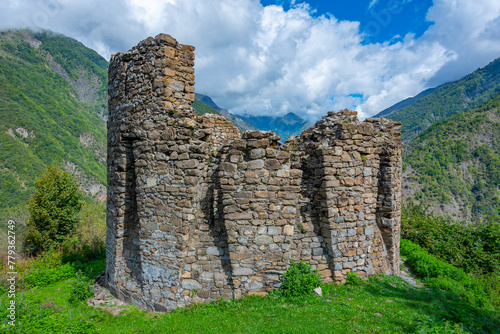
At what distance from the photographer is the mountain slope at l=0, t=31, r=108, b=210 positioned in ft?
141

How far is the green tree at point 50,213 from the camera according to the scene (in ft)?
53.9

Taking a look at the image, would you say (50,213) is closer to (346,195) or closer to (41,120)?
(346,195)

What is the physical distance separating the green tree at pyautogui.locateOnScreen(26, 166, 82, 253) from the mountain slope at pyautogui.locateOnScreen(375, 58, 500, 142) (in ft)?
253

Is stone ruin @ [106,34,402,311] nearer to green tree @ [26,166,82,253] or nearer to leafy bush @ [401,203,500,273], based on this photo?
leafy bush @ [401,203,500,273]

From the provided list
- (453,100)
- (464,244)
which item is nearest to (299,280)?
(464,244)

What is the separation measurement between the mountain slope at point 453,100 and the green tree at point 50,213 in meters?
77.2

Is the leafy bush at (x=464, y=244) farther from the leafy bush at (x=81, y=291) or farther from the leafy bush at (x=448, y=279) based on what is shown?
the leafy bush at (x=81, y=291)

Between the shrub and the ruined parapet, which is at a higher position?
the ruined parapet

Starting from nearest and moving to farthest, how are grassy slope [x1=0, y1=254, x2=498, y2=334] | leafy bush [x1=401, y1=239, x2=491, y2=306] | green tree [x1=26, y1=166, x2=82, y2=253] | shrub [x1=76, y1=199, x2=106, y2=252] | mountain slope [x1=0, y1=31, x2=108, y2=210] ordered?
grassy slope [x1=0, y1=254, x2=498, y2=334]
leafy bush [x1=401, y1=239, x2=491, y2=306]
shrub [x1=76, y1=199, x2=106, y2=252]
green tree [x1=26, y1=166, x2=82, y2=253]
mountain slope [x1=0, y1=31, x2=108, y2=210]

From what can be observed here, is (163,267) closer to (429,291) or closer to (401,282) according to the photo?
(401,282)

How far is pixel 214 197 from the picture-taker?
795 cm

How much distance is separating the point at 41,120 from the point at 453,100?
113 metres

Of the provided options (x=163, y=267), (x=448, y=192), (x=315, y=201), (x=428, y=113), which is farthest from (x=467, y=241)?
(x=428, y=113)

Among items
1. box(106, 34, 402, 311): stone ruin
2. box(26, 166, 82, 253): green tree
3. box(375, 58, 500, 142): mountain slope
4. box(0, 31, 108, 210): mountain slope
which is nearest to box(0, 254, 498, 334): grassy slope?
box(106, 34, 402, 311): stone ruin
